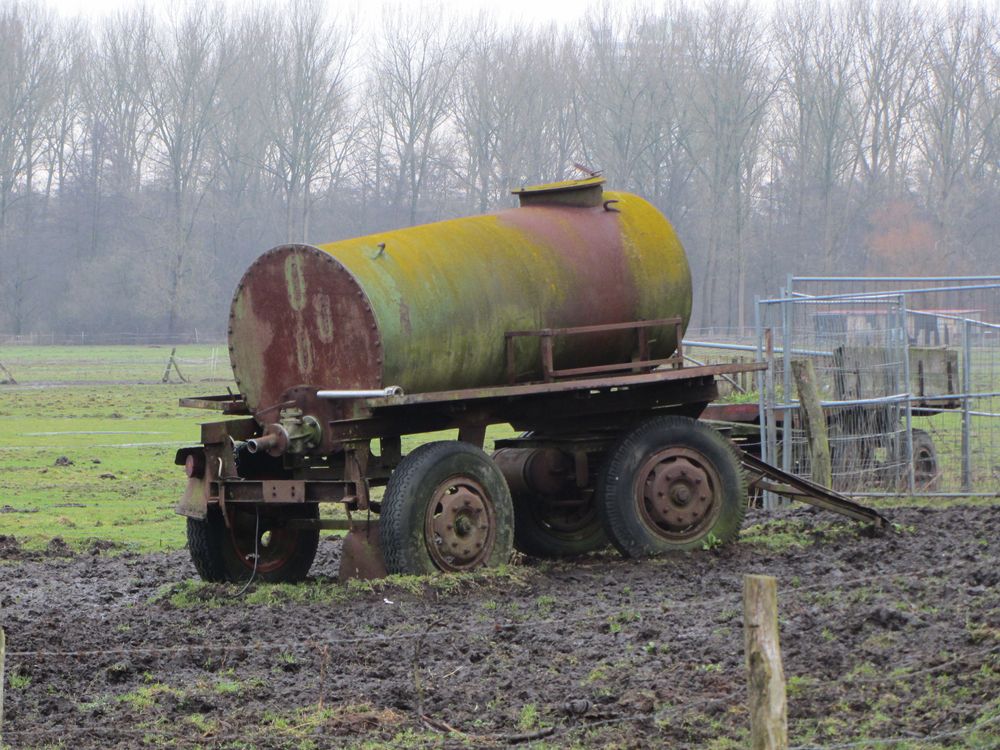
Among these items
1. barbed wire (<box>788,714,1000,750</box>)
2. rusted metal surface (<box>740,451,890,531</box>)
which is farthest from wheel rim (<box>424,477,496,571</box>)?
barbed wire (<box>788,714,1000,750</box>)

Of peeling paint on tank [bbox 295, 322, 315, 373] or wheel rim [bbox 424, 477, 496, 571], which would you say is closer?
wheel rim [bbox 424, 477, 496, 571]

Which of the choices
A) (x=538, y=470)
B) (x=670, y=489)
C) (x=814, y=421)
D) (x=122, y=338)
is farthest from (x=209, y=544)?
(x=122, y=338)

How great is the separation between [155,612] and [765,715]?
18.9 ft

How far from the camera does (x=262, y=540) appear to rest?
1153 cm

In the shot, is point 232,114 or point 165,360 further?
point 232,114

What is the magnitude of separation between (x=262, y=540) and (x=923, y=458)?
833 cm

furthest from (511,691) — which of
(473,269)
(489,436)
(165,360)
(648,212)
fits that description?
(165,360)

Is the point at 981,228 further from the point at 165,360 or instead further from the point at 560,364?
the point at 560,364

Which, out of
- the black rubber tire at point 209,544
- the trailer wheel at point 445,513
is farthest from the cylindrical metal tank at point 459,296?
the black rubber tire at point 209,544

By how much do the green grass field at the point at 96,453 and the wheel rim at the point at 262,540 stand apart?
2561mm

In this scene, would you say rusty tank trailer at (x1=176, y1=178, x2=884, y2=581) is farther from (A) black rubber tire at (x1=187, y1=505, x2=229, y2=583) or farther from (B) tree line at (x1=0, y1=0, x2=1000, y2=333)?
(B) tree line at (x1=0, y1=0, x2=1000, y2=333)

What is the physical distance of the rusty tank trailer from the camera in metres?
10.5

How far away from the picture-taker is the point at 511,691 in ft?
24.0

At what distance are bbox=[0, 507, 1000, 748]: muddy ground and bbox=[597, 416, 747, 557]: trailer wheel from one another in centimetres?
41
